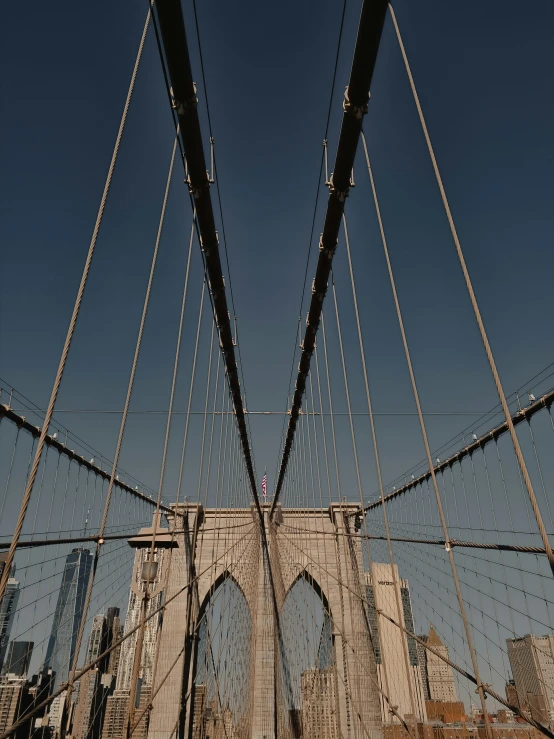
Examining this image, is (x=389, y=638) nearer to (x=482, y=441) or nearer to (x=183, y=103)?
(x=482, y=441)

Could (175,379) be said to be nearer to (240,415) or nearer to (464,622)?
(464,622)

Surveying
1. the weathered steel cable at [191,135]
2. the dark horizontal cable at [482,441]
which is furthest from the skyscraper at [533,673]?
the weathered steel cable at [191,135]

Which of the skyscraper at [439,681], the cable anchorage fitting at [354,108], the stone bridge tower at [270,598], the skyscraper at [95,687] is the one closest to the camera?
the cable anchorage fitting at [354,108]

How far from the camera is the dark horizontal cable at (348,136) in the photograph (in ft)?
11.2

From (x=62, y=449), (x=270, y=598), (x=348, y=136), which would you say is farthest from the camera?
(x=270, y=598)

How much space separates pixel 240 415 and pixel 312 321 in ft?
18.5

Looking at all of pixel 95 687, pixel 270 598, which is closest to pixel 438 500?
pixel 270 598

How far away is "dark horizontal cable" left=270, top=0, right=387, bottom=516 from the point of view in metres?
3.40

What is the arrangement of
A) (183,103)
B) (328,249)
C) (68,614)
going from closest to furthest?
(183,103)
(328,249)
(68,614)

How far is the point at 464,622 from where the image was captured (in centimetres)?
240

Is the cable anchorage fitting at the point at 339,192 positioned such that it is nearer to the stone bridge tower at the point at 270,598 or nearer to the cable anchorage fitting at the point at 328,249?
the cable anchorage fitting at the point at 328,249

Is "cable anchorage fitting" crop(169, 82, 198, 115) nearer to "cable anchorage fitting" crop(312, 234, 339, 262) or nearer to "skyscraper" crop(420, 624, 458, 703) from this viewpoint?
"cable anchorage fitting" crop(312, 234, 339, 262)

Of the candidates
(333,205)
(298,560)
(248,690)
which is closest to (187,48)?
(333,205)

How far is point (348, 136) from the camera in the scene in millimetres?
4652
